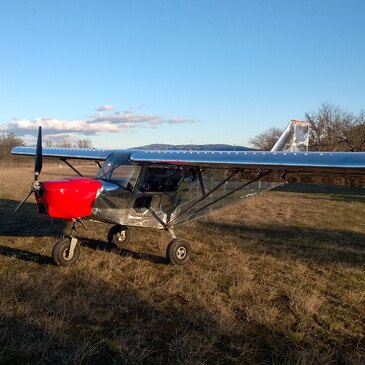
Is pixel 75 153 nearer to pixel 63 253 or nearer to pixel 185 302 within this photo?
pixel 63 253

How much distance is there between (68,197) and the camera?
5824mm

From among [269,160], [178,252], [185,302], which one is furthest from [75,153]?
[185,302]

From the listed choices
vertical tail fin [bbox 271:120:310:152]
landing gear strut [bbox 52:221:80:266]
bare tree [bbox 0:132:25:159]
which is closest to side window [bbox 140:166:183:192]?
landing gear strut [bbox 52:221:80:266]

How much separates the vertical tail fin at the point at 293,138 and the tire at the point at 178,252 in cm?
424

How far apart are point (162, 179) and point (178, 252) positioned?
1370 millimetres

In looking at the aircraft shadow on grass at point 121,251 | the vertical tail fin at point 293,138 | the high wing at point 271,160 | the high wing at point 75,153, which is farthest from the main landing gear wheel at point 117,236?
the vertical tail fin at point 293,138

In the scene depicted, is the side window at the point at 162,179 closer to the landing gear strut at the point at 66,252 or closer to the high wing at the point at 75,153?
the landing gear strut at the point at 66,252

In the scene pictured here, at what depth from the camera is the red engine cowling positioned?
5738 millimetres

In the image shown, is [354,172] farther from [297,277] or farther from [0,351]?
[0,351]

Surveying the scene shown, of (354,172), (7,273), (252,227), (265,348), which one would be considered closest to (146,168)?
(7,273)

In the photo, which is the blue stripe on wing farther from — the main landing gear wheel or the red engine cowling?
the red engine cowling

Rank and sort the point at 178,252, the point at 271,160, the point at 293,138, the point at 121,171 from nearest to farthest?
the point at 271,160 < the point at 178,252 < the point at 121,171 < the point at 293,138

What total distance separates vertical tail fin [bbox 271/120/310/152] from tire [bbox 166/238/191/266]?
13.9ft

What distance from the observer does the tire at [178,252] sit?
654 centimetres
